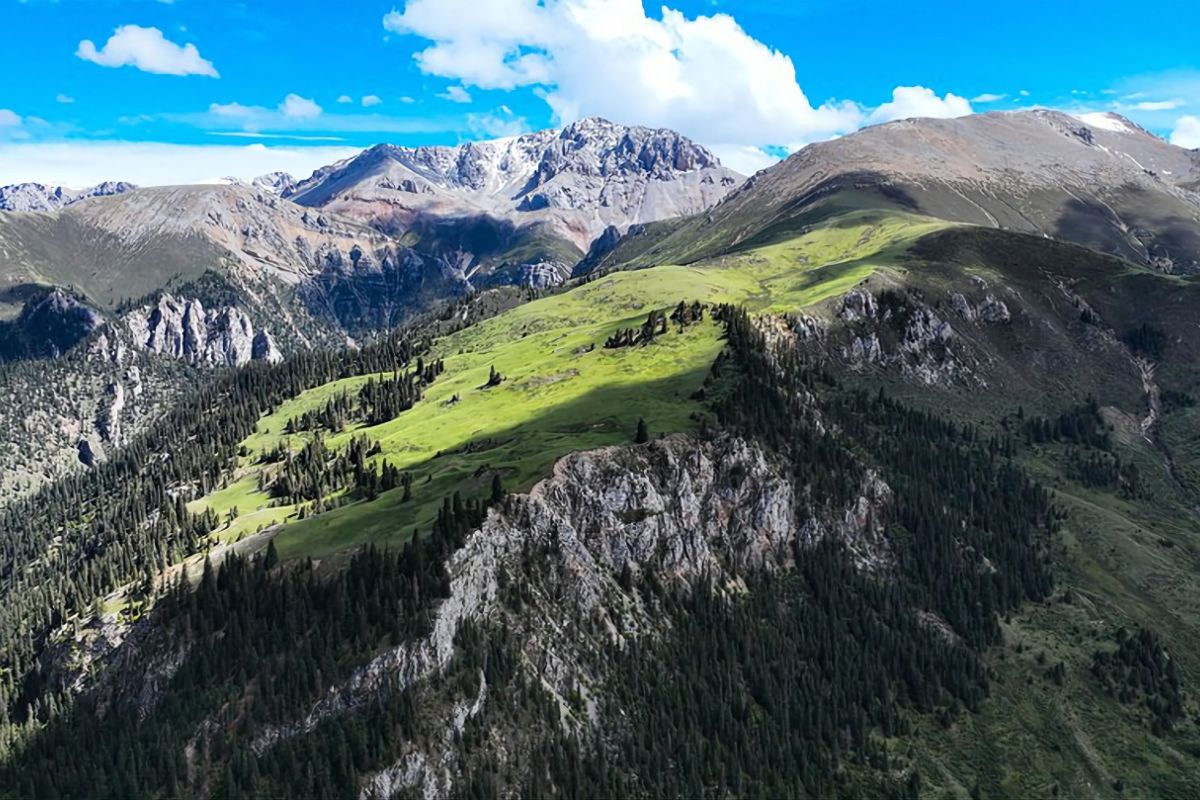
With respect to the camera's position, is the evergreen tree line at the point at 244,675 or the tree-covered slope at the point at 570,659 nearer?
the evergreen tree line at the point at 244,675

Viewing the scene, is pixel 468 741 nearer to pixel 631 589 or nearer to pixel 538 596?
pixel 538 596

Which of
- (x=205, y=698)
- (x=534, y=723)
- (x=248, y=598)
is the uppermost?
(x=248, y=598)

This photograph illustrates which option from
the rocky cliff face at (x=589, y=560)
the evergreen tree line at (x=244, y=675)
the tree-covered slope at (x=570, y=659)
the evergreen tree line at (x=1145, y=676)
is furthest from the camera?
the evergreen tree line at (x=1145, y=676)

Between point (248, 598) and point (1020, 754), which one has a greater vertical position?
point (248, 598)

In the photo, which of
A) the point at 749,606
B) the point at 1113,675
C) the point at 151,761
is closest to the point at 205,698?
the point at 151,761

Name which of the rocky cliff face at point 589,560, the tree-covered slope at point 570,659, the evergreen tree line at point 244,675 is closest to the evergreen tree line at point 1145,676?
the tree-covered slope at point 570,659

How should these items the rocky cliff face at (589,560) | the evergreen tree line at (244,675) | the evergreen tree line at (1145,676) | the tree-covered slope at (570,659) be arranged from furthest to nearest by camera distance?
1. the evergreen tree line at (1145,676)
2. the rocky cliff face at (589,560)
3. the tree-covered slope at (570,659)
4. the evergreen tree line at (244,675)

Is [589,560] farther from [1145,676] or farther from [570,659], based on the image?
[1145,676]

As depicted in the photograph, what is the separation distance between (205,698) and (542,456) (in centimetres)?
7590

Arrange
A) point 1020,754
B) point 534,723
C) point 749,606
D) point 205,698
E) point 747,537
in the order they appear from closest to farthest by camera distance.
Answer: point 205,698, point 534,723, point 1020,754, point 749,606, point 747,537

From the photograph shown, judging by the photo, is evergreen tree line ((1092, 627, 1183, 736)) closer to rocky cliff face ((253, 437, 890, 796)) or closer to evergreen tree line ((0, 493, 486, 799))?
rocky cliff face ((253, 437, 890, 796))

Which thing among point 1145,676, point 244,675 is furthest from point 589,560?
point 1145,676

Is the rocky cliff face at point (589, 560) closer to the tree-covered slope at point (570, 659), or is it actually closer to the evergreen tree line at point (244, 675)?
the tree-covered slope at point (570, 659)

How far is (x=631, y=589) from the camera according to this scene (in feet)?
547
